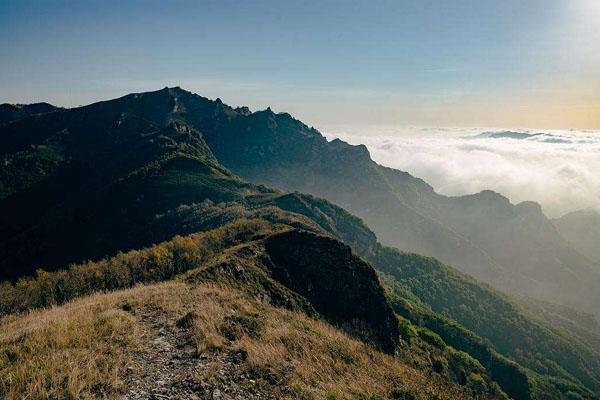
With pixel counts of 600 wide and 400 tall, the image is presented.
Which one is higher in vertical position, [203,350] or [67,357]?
[67,357]

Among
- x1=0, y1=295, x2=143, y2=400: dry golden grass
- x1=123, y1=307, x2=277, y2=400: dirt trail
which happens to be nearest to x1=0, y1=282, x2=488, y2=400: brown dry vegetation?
x1=0, y1=295, x2=143, y2=400: dry golden grass

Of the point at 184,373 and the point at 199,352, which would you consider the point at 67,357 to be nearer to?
the point at 184,373

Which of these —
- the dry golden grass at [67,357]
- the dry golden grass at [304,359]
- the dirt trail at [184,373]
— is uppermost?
the dry golden grass at [67,357]

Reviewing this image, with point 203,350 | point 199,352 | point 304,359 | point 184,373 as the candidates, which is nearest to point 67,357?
point 184,373

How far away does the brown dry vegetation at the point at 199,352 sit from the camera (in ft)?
41.2

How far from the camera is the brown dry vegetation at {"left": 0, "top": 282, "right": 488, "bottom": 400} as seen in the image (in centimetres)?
1256

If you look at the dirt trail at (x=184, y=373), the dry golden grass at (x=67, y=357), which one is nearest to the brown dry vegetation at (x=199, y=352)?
the dry golden grass at (x=67, y=357)

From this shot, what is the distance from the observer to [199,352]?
651 inches

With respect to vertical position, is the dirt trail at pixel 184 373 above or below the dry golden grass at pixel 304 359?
above

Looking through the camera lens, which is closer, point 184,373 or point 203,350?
point 184,373

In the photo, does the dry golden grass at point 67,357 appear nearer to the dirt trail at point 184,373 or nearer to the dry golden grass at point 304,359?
the dirt trail at point 184,373

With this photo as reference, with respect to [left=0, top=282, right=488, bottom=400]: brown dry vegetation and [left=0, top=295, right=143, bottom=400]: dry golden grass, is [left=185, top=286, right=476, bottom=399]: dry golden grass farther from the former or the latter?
[left=0, top=295, right=143, bottom=400]: dry golden grass

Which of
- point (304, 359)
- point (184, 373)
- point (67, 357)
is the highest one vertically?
point (67, 357)

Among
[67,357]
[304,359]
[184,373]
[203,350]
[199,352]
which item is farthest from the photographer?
[304,359]
